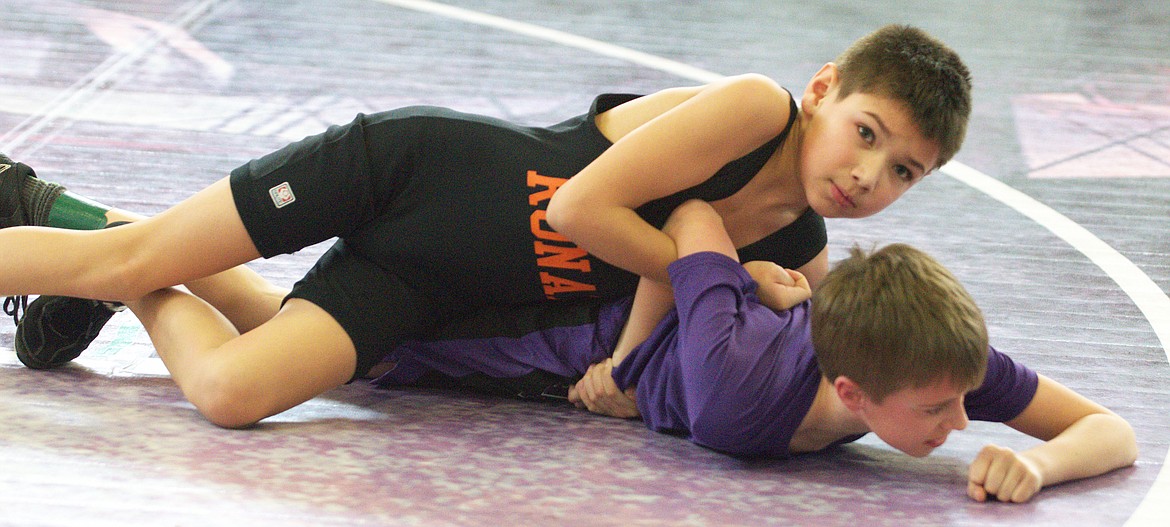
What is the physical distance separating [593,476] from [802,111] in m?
0.73

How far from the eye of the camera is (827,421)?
1918 mm

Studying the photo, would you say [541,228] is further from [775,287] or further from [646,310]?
[775,287]

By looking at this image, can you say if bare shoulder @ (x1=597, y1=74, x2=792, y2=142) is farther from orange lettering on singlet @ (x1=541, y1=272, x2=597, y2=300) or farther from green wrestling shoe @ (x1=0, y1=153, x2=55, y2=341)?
green wrestling shoe @ (x1=0, y1=153, x2=55, y2=341)

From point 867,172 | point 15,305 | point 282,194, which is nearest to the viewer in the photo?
point 867,172

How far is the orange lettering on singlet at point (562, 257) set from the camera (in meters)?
2.18

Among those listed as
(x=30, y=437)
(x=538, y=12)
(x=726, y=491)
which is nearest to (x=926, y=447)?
(x=726, y=491)

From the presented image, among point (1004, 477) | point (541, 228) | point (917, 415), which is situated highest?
point (541, 228)

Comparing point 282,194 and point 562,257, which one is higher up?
point 282,194

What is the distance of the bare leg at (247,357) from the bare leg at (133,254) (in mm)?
83

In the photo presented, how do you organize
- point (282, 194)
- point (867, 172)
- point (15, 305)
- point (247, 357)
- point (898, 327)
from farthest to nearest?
point (15, 305) → point (282, 194) → point (247, 357) → point (867, 172) → point (898, 327)

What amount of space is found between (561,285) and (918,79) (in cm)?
70

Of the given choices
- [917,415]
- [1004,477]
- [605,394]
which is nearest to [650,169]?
[605,394]

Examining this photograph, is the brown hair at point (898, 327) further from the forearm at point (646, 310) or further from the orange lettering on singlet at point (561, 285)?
the orange lettering on singlet at point (561, 285)

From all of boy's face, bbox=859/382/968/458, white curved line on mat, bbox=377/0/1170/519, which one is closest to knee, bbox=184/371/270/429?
boy's face, bbox=859/382/968/458
